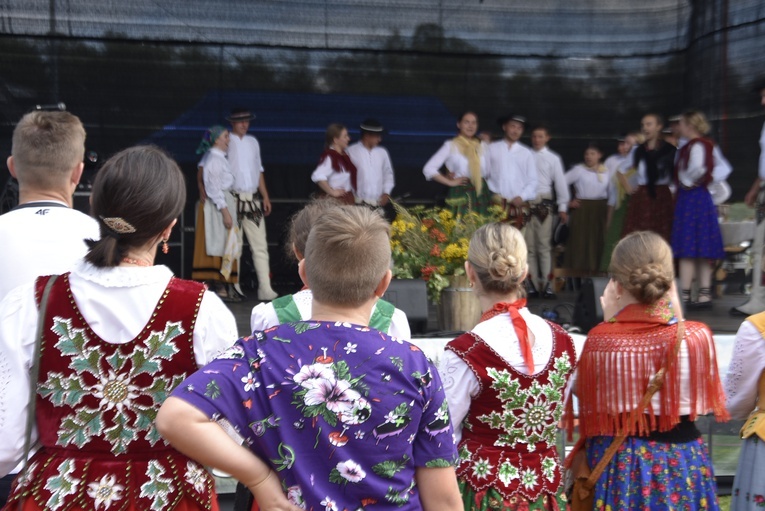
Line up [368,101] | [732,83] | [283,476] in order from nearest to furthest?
1. [283,476]
2. [732,83]
3. [368,101]

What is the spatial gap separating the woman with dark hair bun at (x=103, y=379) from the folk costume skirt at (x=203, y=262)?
5777 mm

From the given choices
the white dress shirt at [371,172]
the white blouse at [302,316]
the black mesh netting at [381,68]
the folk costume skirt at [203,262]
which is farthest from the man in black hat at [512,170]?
the white blouse at [302,316]

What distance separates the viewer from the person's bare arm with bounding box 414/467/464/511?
136 cm

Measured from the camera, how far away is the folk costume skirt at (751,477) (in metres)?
2.15

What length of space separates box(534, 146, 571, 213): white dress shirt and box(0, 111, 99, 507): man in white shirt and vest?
21.2ft

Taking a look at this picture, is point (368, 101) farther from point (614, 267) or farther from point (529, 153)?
point (614, 267)

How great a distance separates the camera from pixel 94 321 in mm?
1482

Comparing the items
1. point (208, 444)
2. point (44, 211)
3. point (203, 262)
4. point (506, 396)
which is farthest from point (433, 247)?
point (203, 262)

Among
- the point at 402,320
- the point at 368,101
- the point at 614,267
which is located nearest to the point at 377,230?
the point at 402,320

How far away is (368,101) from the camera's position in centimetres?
799

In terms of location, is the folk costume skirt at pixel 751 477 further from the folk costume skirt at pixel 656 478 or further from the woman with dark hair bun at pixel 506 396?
the woman with dark hair bun at pixel 506 396

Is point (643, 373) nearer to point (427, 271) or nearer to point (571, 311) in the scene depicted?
point (427, 271)

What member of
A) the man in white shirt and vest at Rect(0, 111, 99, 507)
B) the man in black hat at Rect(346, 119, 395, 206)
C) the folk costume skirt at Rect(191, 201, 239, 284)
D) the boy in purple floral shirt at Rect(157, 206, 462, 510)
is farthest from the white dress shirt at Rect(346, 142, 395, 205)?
the boy in purple floral shirt at Rect(157, 206, 462, 510)

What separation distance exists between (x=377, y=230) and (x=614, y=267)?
107 centimetres
